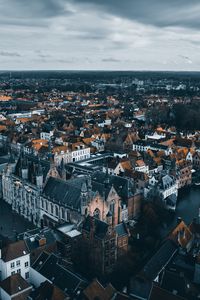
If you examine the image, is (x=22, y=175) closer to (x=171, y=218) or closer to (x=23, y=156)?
(x=23, y=156)

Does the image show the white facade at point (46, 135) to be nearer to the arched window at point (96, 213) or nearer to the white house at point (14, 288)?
the arched window at point (96, 213)

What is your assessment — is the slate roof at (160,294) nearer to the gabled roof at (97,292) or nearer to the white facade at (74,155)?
the gabled roof at (97,292)

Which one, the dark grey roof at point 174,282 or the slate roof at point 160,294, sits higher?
the slate roof at point 160,294

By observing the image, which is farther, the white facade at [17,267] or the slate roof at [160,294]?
the white facade at [17,267]

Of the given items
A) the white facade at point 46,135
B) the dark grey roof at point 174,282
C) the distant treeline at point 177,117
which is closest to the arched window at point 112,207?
the dark grey roof at point 174,282

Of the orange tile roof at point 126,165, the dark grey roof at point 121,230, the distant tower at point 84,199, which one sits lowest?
the dark grey roof at point 121,230

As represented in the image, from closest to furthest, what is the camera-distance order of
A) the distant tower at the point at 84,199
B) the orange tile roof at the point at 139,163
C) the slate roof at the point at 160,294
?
the slate roof at the point at 160,294
the distant tower at the point at 84,199
the orange tile roof at the point at 139,163

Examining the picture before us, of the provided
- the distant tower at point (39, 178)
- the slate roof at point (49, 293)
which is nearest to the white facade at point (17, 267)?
the slate roof at point (49, 293)

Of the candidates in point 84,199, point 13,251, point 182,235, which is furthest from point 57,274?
point 182,235

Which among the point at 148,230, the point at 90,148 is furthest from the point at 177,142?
the point at 148,230

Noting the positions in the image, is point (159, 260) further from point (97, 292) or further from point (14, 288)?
point (14, 288)

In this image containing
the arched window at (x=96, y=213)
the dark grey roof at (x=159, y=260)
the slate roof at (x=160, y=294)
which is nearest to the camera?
the slate roof at (x=160, y=294)

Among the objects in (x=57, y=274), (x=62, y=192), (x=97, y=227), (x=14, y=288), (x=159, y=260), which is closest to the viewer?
(x=14, y=288)
